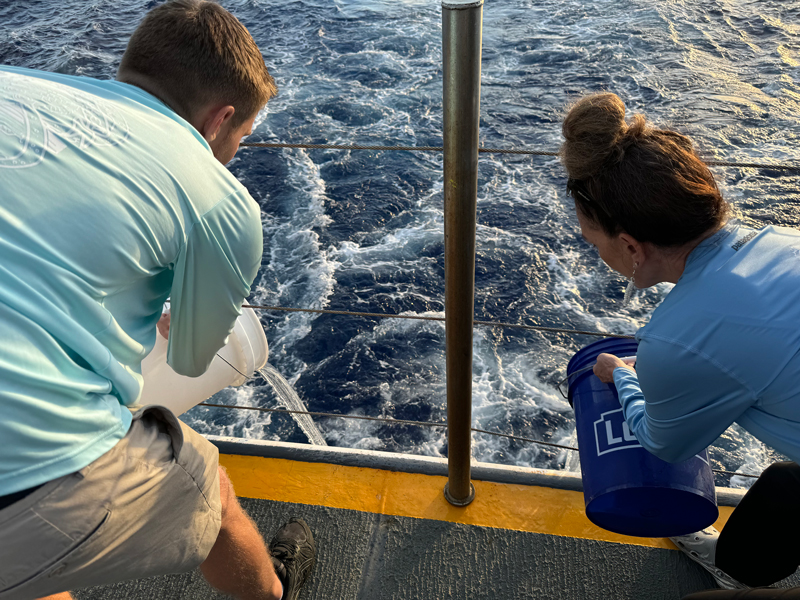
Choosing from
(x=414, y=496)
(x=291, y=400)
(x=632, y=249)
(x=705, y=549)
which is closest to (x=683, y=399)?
(x=632, y=249)

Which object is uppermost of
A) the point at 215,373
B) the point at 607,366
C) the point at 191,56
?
the point at 191,56

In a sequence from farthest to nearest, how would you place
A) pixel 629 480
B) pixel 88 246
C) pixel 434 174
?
pixel 434 174, pixel 629 480, pixel 88 246

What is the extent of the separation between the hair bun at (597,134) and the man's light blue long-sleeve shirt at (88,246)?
0.56 metres

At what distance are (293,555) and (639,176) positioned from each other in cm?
112

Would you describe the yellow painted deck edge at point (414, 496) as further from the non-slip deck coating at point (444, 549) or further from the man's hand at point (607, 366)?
the man's hand at point (607, 366)

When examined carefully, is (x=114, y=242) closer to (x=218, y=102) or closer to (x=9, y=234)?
(x=9, y=234)

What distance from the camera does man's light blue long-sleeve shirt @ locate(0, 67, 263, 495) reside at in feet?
2.22

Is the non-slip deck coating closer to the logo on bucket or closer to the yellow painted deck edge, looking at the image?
the yellow painted deck edge

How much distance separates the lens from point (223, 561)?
1.18 m

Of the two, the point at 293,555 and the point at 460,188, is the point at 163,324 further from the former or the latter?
the point at 460,188

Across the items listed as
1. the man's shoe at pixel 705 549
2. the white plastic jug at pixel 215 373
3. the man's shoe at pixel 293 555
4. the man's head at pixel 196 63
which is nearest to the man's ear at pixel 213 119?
the man's head at pixel 196 63

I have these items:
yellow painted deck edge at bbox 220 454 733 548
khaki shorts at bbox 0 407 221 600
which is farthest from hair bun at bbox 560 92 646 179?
yellow painted deck edge at bbox 220 454 733 548

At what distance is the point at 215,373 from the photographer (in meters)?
1.59

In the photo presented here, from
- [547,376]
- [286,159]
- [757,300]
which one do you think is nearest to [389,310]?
[547,376]
